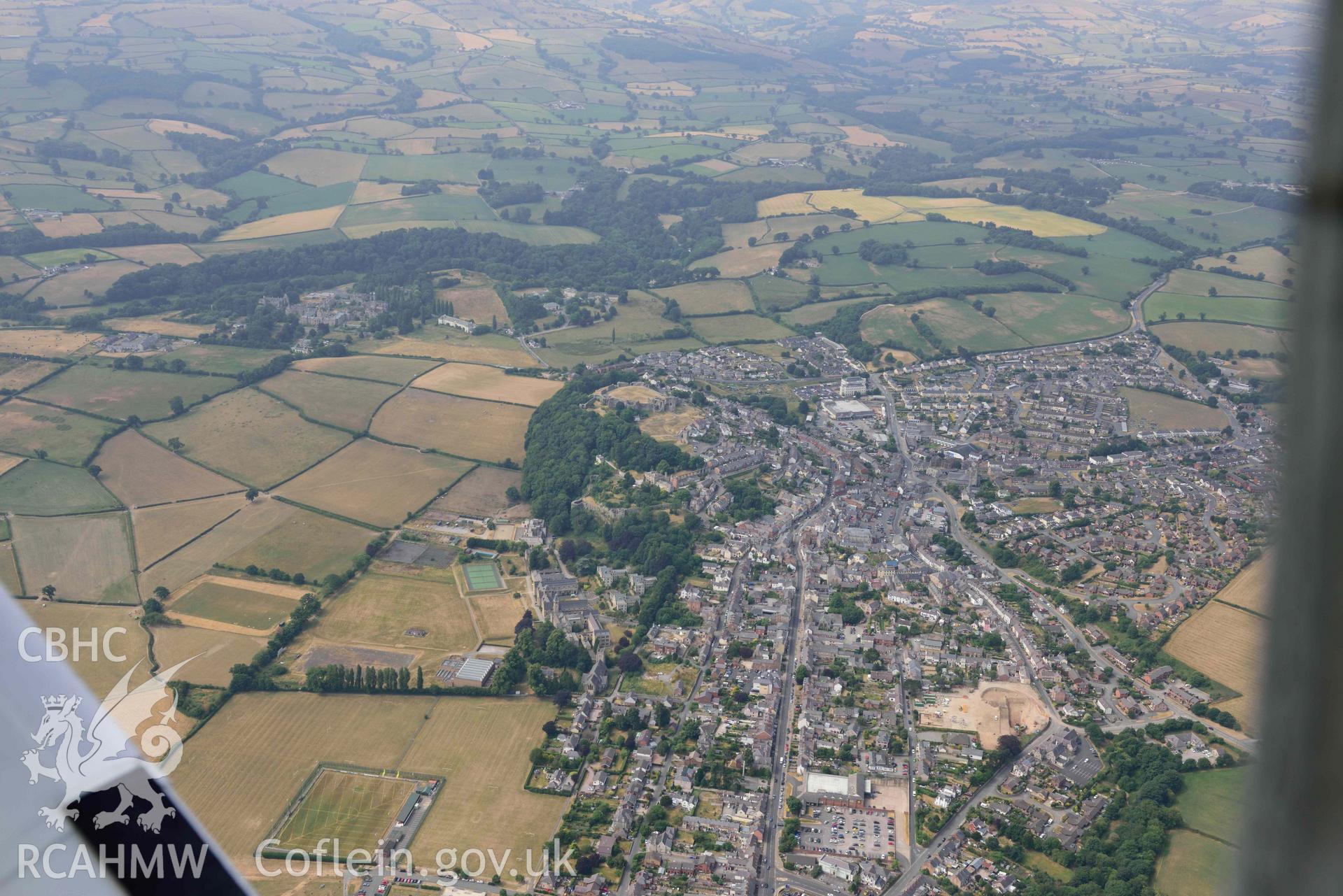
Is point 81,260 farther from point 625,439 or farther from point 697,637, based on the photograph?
point 697,637

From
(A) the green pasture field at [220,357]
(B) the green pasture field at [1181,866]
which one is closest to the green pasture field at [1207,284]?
(B) the green pasture field at [1181,866]

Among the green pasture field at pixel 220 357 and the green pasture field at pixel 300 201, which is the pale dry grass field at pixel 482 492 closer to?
the green pasture field at pixel 220 357

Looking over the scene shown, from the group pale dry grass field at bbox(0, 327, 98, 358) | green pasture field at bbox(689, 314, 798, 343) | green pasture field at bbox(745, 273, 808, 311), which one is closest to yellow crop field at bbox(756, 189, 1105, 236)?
green pasture field at bbox(745, 273, 808, 311)

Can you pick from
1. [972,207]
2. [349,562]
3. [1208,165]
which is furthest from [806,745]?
[1208,165]

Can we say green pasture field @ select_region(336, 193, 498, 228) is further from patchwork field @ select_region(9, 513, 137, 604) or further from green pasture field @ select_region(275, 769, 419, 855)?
Result: green pasture field @ select_region(275, 769, 419, 855)

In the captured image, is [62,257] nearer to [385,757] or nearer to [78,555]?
[78,555]

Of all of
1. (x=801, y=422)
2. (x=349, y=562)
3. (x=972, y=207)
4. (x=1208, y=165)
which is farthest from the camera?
(x=1208, y=165)
